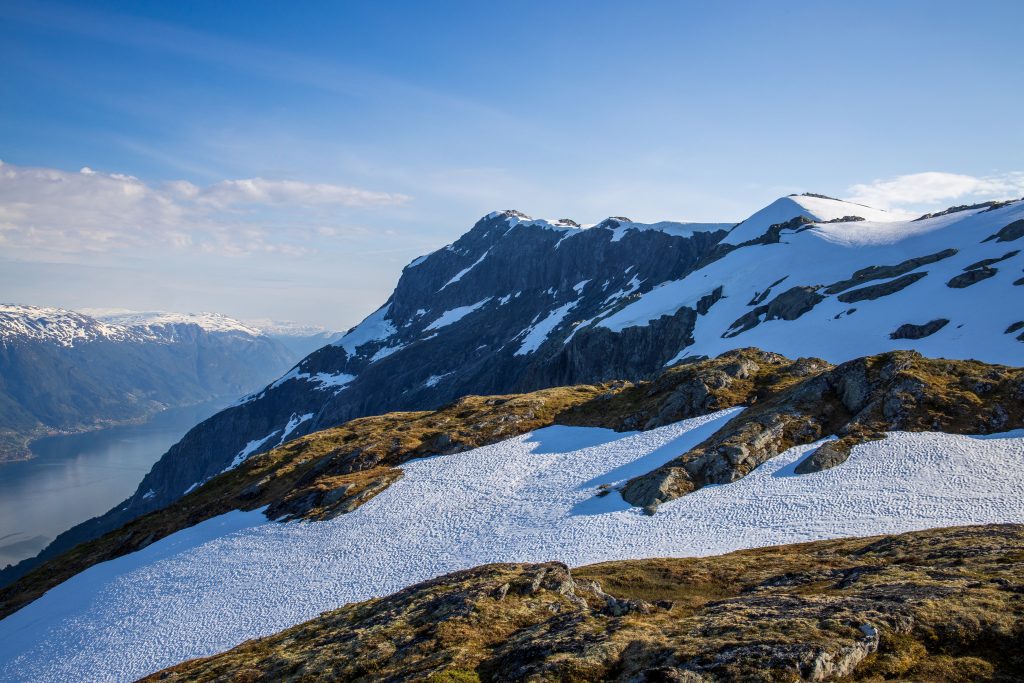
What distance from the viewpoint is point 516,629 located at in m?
18.4

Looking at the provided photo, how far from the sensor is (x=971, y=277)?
72.8 metres

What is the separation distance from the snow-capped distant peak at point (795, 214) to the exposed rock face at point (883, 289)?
5483 centimetres

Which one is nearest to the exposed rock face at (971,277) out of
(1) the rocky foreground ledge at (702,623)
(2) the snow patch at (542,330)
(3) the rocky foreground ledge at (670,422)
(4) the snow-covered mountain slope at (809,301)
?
(4) the snow-covered mountain slope at (809,301)

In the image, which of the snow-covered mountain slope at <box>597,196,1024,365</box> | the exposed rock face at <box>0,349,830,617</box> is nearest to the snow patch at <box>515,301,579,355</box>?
the snow-covered mountain slope at <box>597,196,1024,365</box>

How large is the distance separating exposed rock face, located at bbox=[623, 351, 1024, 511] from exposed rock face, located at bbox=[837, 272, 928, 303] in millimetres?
43860

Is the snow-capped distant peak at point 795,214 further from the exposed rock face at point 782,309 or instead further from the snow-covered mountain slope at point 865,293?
the exposed rock face at point 782,309

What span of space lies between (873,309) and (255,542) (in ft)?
256

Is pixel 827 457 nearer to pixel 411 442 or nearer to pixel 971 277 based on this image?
pixel 411 442

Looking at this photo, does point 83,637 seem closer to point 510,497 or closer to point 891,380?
point 510,497

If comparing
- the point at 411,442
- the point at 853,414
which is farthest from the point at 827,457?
the point at 411,442

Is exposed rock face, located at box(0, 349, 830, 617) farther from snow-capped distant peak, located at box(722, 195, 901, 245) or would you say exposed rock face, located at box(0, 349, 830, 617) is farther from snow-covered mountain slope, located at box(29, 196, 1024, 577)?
snow-capped distant peak, located at box(722, 195, 901, 245)

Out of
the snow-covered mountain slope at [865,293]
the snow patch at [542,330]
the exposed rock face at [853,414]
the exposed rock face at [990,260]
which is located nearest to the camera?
the exposed rock face at [853,414]

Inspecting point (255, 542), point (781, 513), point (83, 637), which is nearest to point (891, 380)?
point (781, 513)

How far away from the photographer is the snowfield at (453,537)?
89.2ft
